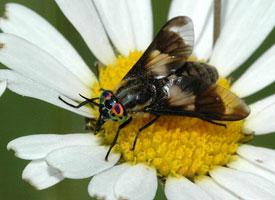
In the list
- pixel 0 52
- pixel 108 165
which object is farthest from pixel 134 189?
pixel 0 52

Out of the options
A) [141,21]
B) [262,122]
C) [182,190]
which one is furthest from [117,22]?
[182,190]

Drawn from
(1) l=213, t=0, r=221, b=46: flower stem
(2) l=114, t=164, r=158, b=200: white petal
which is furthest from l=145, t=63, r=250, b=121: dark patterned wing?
(1) l=213, t=0, r=221, b=46: flower stem

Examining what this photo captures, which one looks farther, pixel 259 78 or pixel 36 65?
pixel 259 78

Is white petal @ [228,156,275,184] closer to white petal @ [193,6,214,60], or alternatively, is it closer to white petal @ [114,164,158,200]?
white petal @ [114,164,158,200]

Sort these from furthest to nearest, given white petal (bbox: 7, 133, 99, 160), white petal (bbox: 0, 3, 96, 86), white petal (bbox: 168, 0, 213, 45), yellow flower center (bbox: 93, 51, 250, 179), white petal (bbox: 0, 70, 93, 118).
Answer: white petal (bbox: 168, 0, 213, 45)
white petal (bbox: 0, 3, 96, 86)
yellow flower center (bbox: 93, 51, 250, 179)
white petal (bbox: 0, 70, 93, 118)
white petal (bbox: 7, 133, 99, 160)

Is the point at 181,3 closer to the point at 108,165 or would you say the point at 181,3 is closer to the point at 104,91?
the point at 104,91

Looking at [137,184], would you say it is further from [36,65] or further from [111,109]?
[36,65]

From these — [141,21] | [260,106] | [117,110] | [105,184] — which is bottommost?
[105,184]
